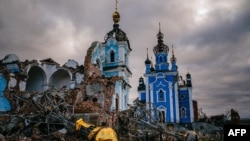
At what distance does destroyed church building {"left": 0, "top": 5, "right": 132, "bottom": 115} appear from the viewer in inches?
727

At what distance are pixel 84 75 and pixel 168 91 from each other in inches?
819

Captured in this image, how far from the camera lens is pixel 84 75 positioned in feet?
65.9

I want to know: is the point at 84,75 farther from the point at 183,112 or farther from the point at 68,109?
the point at 183,112

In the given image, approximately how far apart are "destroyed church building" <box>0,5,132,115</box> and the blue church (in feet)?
21.2

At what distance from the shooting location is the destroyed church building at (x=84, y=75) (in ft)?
60.6

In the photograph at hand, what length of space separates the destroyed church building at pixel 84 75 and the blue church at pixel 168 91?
6451 millimetres

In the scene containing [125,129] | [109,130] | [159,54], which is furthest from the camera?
[159,54]

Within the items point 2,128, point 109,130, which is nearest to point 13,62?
point 2,128

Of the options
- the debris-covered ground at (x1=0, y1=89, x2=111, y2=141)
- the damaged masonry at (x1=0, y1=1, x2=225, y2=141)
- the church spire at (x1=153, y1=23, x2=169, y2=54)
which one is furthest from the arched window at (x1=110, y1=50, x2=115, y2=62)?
the debris-covered ground at (x1=0, y1=89, x2=111, y2=141)

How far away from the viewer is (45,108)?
14.2 m

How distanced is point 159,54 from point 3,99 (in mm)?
27926

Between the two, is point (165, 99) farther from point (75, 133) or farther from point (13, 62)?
point (75, 133)

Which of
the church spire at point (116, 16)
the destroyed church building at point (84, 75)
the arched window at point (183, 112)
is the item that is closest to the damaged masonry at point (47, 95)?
the destroyed church building at point (84, 75)

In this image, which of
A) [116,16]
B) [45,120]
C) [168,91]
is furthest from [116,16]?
[45,120]
